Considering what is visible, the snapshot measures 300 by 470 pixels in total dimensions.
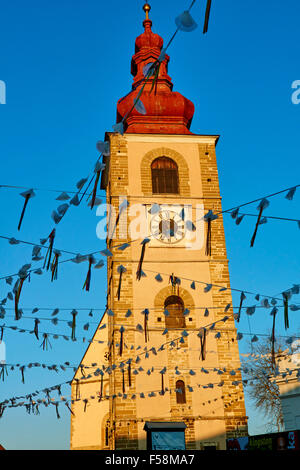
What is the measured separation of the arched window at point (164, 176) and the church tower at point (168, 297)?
1.8 inches

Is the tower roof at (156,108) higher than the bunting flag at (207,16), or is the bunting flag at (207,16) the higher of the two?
the tower roof at (156,108)

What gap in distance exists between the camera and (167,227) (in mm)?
22688

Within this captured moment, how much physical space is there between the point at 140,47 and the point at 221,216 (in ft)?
36.7

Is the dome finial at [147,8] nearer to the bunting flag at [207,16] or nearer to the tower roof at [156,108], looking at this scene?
the tower roof at [156,108]

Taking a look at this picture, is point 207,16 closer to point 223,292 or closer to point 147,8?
point 223,292

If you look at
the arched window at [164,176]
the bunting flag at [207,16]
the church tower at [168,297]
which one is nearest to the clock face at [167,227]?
the church tower at [168,297]

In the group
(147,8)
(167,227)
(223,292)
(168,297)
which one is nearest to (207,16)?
(168,297)

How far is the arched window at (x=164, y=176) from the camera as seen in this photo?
23.3 m

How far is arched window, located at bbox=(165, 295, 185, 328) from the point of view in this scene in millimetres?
20837

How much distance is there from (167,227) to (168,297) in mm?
3004

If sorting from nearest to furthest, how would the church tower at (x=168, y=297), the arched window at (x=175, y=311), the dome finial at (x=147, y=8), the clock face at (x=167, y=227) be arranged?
the church tower at (x=168, y=297)
the arched window at (x=175, y=311)
the clock face at (x=167, y=227)
the dome finial at (x=147, y=8)

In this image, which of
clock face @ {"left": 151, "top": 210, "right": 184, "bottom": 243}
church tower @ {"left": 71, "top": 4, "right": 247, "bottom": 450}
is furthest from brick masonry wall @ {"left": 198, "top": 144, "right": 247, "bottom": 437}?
clock face @ {"left": 151, "top": 210, "right": 184, "bottom": 243}

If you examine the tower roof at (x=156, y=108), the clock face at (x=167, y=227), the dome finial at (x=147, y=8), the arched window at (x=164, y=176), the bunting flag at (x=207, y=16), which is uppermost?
the dome finial at (x=147, y=8)

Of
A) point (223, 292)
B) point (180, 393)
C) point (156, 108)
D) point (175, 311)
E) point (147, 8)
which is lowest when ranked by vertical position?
point (180, 393)
